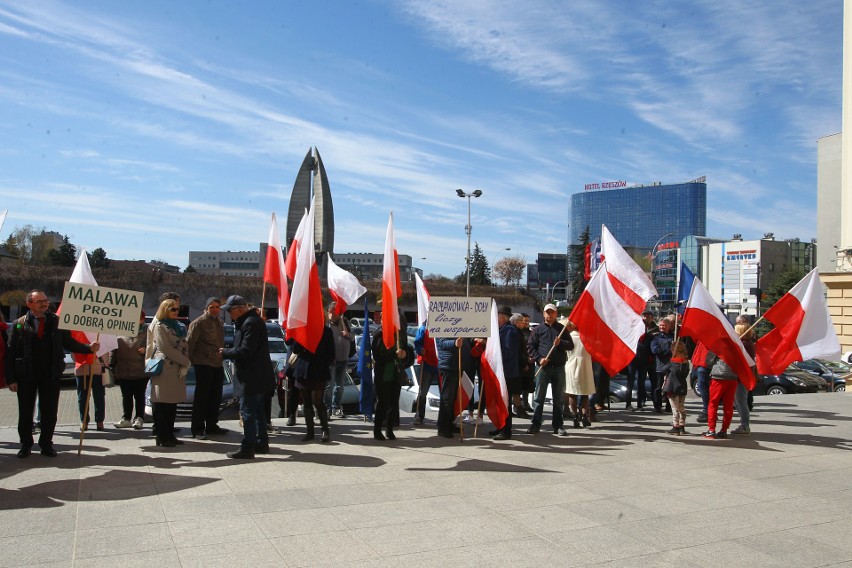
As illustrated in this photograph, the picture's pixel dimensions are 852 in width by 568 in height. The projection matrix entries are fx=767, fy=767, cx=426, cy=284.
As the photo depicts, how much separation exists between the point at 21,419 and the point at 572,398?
785 cm

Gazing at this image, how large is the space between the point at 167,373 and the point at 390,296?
2.91m

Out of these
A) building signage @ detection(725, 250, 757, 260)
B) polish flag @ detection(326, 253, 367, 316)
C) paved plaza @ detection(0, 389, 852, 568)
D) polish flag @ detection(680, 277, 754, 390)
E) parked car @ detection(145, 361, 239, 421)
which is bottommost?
paved plaza @ detection(0, 389, 852, 568)

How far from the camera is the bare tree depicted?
396 feet

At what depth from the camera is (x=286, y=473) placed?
25.5 feet

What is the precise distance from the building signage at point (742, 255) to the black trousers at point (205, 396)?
4757 inches

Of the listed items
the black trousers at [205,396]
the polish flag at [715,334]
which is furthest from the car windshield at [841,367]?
the black trousers at [205,396]

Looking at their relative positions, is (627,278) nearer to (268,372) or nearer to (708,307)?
(708,307)

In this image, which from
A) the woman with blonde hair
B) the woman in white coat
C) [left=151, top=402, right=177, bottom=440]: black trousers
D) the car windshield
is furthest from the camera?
the car windshield

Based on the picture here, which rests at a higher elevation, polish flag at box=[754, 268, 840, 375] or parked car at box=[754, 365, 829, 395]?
polish flag at box=[754, 268, 840, 375]

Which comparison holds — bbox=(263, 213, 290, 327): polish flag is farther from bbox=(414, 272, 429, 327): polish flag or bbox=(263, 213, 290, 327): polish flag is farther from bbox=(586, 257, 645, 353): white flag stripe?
bbox=(586, 257, 645, 353): white flag stripe

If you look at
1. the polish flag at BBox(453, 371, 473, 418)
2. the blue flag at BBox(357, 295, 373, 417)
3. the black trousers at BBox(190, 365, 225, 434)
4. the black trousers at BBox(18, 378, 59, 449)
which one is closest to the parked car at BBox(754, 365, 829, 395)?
the polish flag at BBox(453, 371, 473, 418)

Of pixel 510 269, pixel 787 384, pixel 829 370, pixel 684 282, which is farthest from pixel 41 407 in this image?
pixel 510 269

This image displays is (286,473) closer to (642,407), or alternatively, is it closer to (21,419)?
(21,419)

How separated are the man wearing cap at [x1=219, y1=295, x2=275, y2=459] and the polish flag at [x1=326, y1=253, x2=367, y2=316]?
301cm
